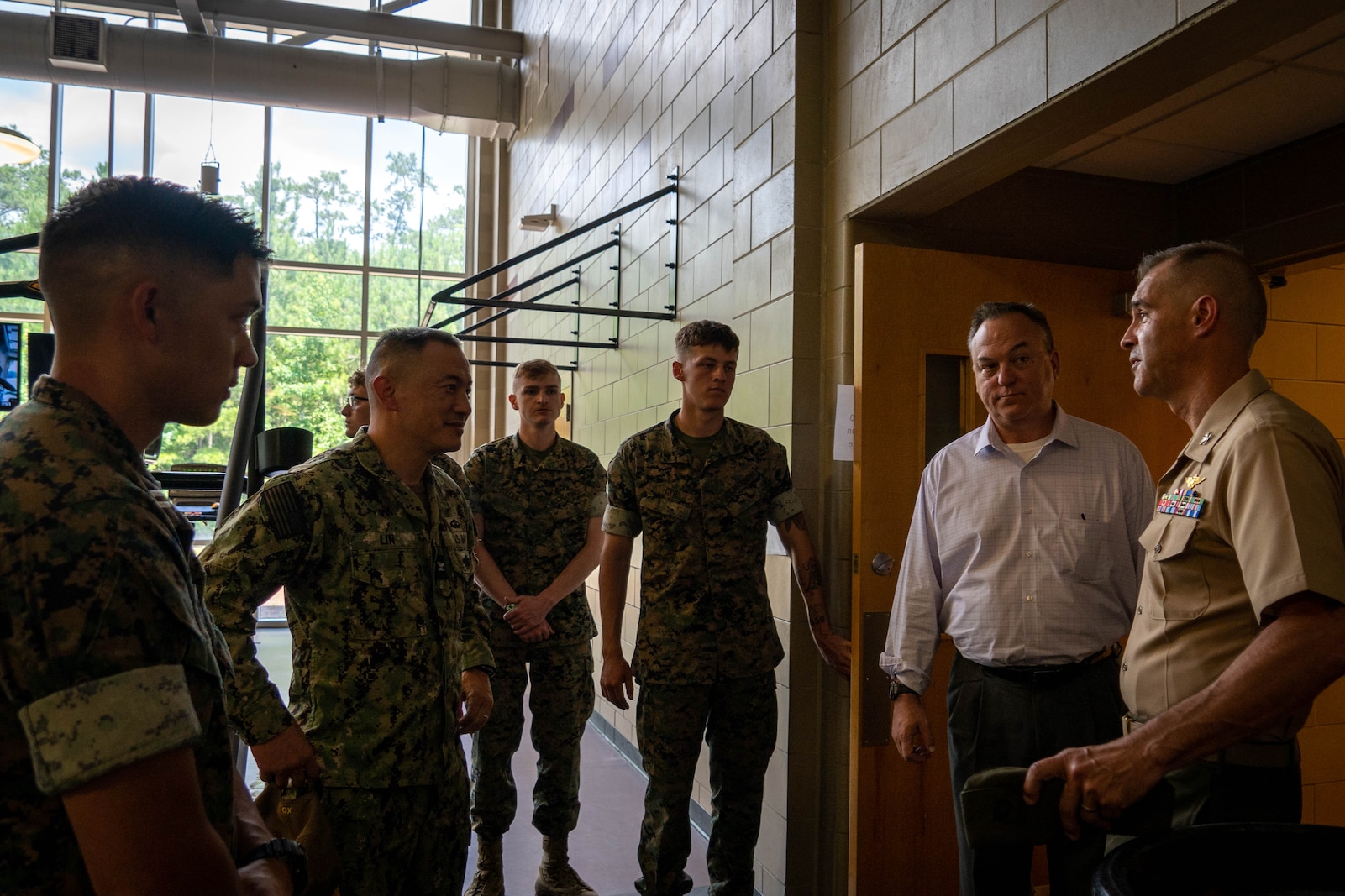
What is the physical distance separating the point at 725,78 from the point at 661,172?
0.84 metres

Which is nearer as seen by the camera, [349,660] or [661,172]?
[349,660]

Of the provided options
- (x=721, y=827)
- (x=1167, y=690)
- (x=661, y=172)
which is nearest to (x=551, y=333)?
(x=661, y=172)

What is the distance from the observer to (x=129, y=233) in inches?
34.4

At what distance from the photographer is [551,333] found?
7012 mm

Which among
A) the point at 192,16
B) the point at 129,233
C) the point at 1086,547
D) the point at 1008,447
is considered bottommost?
the point at 1086,547

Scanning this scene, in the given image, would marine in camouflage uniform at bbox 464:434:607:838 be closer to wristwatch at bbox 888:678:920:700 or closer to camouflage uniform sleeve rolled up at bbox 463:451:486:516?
camouflage uniform sleeve rolled up at bbox 463:451:486:516

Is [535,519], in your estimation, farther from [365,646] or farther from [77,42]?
[77,42]

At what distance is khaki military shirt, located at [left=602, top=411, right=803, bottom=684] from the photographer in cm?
257

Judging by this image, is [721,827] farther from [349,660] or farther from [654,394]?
[654,394]

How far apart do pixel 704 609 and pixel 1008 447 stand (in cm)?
103

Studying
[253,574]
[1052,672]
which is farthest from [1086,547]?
[253,574]

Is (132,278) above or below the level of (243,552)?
above

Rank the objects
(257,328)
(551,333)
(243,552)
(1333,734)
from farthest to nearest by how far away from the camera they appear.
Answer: (551,333) < (1333,734) < (257,328) < (243,552)

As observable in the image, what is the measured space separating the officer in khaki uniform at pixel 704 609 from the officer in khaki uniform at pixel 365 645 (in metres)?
0.79
